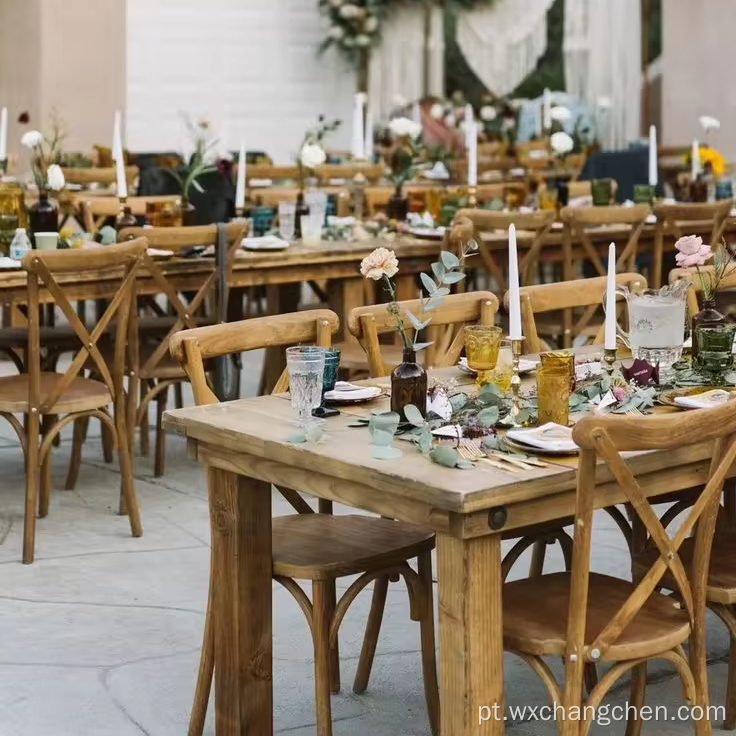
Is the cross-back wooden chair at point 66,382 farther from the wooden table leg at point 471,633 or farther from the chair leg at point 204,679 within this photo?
the wooden table leg at point 471,633

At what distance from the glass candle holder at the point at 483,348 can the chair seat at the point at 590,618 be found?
0.48m

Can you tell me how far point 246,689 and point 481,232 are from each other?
339cm

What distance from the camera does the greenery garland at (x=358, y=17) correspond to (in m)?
12.6

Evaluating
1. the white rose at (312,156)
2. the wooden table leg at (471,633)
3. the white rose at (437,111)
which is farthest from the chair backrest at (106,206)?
the white rose at (437,111)

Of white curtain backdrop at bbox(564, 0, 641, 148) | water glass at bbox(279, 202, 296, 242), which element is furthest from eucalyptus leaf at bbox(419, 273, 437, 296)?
white curtain backdrop at bbox(564, 0, 641, 148)

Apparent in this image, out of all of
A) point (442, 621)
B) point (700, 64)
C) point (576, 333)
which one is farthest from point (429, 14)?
point (442, 621)

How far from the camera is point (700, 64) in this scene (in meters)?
11.5

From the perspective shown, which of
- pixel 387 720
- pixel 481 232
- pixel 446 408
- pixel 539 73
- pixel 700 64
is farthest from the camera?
pixel 539 73

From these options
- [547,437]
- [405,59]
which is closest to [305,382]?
[547,437]

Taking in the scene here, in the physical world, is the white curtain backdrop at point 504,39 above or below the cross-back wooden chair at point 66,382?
above

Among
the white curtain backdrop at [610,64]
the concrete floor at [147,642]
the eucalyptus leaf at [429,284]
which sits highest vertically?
the white curtain backdrop at [610,64]

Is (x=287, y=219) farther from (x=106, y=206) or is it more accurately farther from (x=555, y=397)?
(x=555, y=397)

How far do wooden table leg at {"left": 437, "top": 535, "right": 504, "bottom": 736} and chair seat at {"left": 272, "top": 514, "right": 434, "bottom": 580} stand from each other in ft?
1.54

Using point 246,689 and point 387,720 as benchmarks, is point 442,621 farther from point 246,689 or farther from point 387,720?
point 387,720
